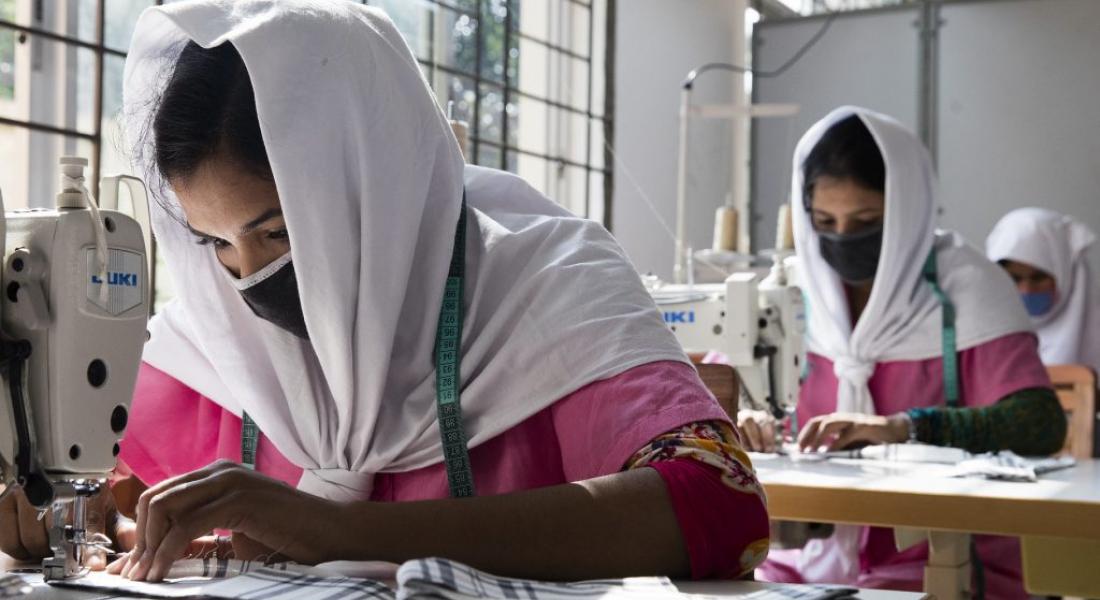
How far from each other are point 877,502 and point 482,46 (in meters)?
3.65

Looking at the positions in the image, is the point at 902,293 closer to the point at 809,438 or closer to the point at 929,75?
the point at 809,438

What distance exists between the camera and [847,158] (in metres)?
3.46

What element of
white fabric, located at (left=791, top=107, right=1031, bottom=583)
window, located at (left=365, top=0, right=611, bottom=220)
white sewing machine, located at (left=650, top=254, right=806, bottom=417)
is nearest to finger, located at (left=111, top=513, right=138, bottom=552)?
white sewing machine, located at (left=650, top=254, right=806, bottom=417)

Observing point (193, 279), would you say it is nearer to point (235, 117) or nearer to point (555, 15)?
point (235, 117)

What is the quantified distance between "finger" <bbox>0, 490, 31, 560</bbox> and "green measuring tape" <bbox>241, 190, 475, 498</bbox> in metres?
0.48

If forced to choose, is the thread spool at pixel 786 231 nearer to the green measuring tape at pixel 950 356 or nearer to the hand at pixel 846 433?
the green measuring tape at pixel 950 356

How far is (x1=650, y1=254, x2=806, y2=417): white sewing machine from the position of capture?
291 cm

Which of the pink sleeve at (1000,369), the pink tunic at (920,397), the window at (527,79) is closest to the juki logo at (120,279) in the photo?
the pink tunic at (920,397)

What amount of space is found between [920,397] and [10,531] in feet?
7.85

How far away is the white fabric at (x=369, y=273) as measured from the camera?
1476 millimetres

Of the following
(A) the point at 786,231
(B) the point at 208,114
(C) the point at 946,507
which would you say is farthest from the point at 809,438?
(A) the point at 786,231

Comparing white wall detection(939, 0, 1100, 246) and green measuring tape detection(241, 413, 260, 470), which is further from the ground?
white wall detection(939, 0, 1100, 246)

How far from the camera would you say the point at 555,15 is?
6191 millimetres

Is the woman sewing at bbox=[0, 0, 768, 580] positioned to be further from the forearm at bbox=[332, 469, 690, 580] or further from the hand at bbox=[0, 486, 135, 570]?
the hand at bbox=[0, 486, 135, 570]
